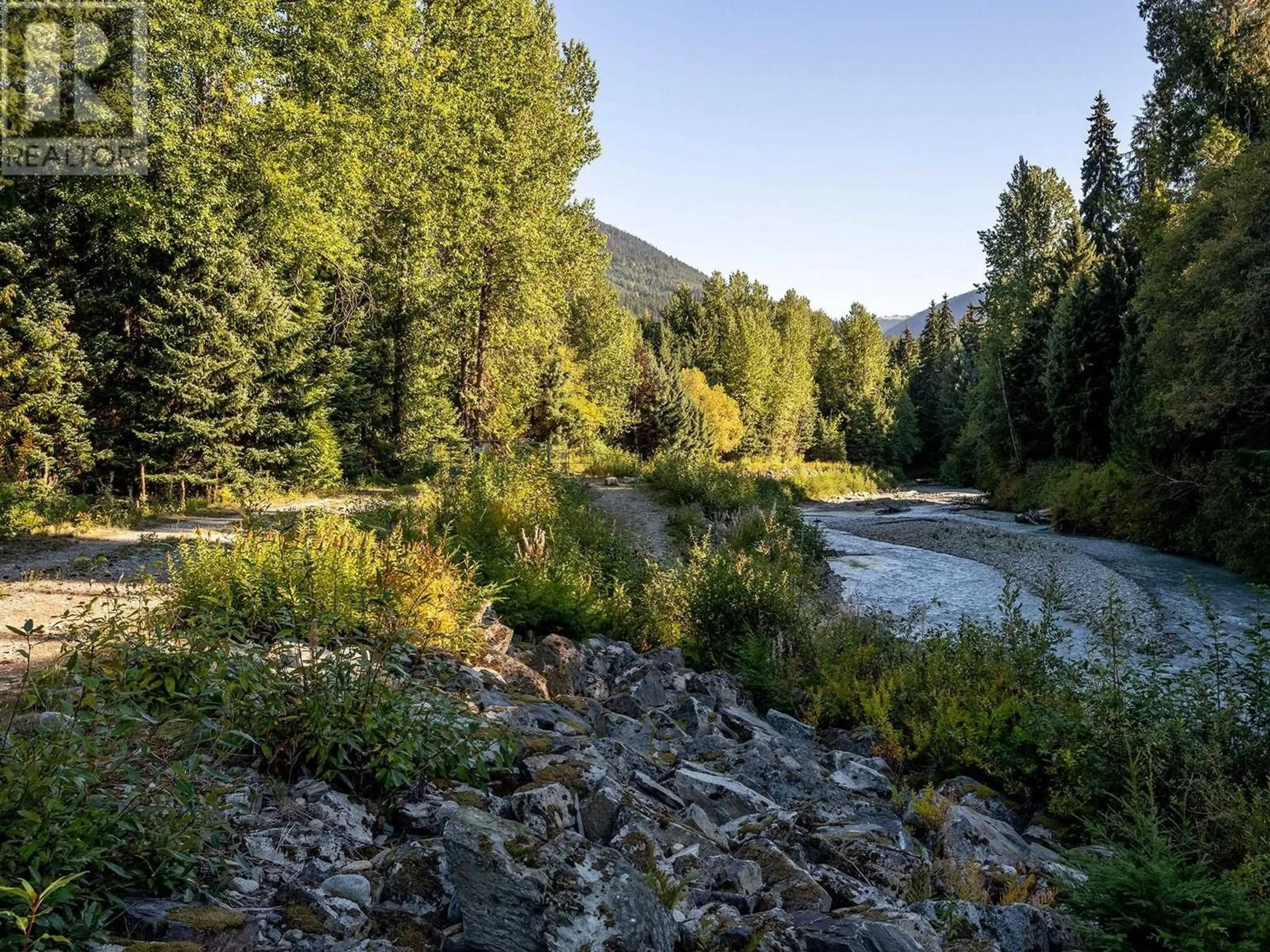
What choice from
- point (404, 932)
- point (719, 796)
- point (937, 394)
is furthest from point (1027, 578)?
point (937, 394)

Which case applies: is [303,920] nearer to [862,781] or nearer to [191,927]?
[191,927]

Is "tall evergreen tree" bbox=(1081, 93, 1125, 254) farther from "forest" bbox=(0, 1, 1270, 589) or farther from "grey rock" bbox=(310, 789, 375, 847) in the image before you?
"grey rock" bbox=(310, 789, 375, 847)

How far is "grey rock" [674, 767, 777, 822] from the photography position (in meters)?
4.11

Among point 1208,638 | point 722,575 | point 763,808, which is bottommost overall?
point 1208,638

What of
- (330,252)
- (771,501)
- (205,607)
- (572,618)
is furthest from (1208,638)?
(330,252)

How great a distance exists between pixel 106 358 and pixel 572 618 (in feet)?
45.9

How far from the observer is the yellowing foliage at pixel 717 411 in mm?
50594

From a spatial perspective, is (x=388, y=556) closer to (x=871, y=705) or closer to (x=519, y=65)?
(x=871, y=705)

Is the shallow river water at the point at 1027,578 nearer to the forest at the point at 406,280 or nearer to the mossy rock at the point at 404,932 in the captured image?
the forest at the point at 406,280

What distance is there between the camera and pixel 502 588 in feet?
23.5

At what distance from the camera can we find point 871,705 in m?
6.42

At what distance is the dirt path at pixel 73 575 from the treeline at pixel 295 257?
5058 mm

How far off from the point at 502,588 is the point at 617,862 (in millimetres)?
4588

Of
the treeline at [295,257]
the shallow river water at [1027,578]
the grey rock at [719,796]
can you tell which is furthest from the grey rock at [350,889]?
the treeline at [295,257]
